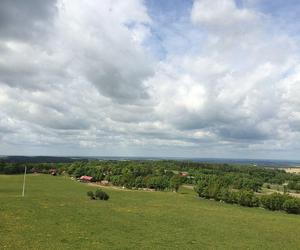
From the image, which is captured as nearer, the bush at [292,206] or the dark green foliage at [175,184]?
the bush at [292,206]

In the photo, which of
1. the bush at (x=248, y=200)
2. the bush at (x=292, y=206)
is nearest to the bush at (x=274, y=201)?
the bush at (x=292, y=206)

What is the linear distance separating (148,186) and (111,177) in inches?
897

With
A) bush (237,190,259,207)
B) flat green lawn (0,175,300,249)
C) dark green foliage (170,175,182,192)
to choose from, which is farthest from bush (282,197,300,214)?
dark green foliage (170,175,182,192)

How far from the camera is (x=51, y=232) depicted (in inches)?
1442

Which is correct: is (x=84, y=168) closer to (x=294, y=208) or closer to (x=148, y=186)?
(x=148, y=186)

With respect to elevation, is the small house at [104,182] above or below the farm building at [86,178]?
below

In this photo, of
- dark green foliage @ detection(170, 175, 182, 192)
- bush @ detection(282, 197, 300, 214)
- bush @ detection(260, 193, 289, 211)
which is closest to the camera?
bush @ detection(282, 197, 300, 214)

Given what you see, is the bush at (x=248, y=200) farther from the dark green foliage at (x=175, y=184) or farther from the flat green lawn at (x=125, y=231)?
the dark green foliage at (x=175, y=184)

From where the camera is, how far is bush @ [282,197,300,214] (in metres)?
89.7

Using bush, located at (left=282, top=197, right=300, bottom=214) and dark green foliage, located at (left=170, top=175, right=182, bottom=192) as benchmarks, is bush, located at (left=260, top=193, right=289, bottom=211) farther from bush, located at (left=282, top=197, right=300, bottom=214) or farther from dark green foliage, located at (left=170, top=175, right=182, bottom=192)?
dark green foliage, located at (left=170, top=175, right=182, bottom=192)

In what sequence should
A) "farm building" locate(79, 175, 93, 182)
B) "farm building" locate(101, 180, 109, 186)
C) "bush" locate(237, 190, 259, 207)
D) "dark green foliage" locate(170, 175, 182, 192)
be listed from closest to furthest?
"bush" locate(237, 190, 259, 207)
"dark green foliage" locate(170, 175, 182, 192)
"farm building" locate(101, 180, 109, 186)
"farm building" locate(79, 175, 93, 182)

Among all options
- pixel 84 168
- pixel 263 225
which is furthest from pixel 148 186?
pixel 263 225

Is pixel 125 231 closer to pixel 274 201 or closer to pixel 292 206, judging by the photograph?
pixel 292 206

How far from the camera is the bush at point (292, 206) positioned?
8968 cm
